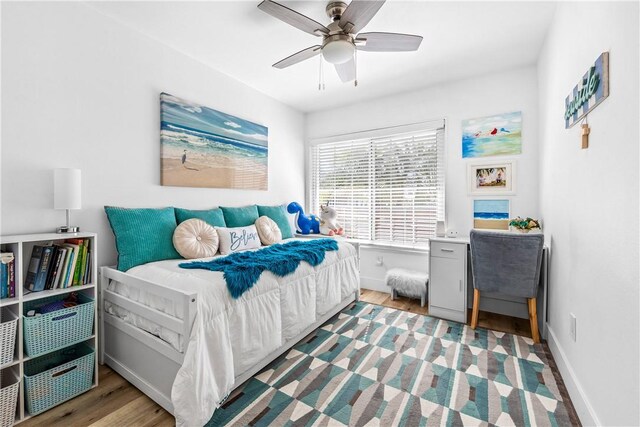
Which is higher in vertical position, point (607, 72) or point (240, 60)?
point (240, 60)

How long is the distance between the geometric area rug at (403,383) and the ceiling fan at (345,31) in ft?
6.81

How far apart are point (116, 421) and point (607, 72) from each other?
2860mm

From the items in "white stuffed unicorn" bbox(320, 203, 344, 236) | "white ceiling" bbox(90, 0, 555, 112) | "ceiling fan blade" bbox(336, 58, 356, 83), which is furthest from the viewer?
"white stuffed unicorn" bbox(320, 203, 344, 236)

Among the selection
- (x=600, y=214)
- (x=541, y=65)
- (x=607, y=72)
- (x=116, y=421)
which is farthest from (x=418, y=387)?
(x=541, y=65)

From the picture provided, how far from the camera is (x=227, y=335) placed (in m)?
1.56

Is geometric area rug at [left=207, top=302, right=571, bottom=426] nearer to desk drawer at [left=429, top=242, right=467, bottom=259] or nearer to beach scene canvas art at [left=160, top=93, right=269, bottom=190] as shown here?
desk drawer at [left=429, top=242, right=467, bottom=259]

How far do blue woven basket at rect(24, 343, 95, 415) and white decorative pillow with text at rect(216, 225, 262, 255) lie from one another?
112 centimetres

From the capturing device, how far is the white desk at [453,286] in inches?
105

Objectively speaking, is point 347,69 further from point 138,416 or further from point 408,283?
point 138,416

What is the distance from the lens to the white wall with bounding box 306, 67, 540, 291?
9.14 ft

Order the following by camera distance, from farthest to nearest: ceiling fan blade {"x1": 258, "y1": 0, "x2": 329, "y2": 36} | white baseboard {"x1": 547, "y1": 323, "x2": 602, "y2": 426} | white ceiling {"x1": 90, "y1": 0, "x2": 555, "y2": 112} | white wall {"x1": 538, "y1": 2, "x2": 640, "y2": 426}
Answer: white ceiling {"x1": 90, "y1": 0, "x2": 555, "y2": 112}
ceiling fan blade {"x1": 258, "y1": 0, "x2": 329, "y2": 36}
white baseboard {"x1": 547, "y1": 323, "x2": 602, "y2": 426}
white wall {"x1": 538, "y1": 2, "x2": 640, "y2": 426}

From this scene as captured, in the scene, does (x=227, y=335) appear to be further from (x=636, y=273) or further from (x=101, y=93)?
(x=101, y=93)

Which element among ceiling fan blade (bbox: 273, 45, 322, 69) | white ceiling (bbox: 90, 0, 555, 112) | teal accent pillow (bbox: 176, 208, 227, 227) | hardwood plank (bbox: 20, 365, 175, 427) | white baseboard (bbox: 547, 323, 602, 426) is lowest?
hardwood plank (bbox: 20, 365, 175, 427)

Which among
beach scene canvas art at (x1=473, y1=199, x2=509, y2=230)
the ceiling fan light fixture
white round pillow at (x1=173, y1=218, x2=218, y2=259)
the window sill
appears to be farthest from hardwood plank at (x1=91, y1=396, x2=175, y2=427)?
beach scene canvas art at (x1=473, y1=199, x2=509, y2=230)
